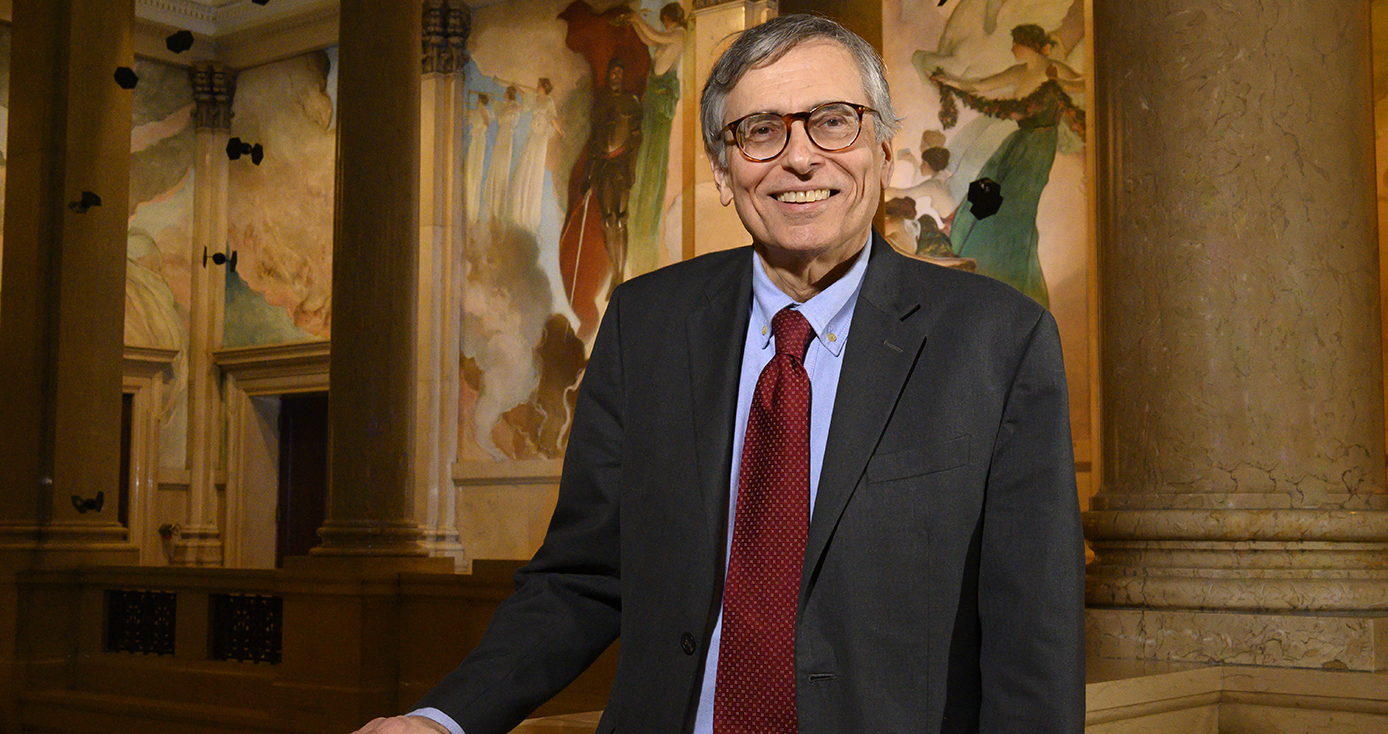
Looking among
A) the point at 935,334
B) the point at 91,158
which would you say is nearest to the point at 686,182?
the point at 91,158

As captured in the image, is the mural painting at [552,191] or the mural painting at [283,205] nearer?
the mural painting at [552,191]

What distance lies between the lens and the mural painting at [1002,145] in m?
12.0

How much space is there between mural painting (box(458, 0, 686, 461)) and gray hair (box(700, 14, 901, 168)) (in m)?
12.5

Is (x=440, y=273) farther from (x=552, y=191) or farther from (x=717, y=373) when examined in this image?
(x=717, y=373)

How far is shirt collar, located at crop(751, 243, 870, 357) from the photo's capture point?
192cm

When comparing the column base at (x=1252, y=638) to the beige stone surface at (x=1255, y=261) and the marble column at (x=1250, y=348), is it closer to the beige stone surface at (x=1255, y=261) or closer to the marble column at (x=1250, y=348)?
the marble column at (x=1250, y=348)

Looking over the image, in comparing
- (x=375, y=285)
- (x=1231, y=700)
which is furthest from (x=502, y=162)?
(x=1231, y=700)

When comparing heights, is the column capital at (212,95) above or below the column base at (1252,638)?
above

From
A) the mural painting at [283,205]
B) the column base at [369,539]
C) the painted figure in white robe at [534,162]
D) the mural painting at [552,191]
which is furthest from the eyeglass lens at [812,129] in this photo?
the mural painting at [283,205]

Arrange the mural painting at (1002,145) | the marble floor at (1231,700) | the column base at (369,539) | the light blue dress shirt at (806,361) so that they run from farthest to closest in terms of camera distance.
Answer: the mural painting at (1002,145) < the column base at (369,539) < the marble floor at (1231,700) < the light blue dress shirt at (806,361)

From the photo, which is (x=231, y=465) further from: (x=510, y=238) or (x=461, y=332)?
(x=510, y=238)

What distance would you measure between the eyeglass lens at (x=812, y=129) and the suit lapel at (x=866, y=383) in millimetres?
180

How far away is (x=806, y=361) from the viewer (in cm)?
192

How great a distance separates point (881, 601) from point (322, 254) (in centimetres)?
1630
